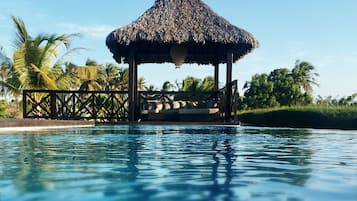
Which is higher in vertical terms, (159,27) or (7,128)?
(159,27)

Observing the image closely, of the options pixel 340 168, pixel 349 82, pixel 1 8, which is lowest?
pixel 340 168

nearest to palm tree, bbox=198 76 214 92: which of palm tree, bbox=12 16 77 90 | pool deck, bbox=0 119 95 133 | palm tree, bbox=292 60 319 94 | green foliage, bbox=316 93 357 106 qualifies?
green foliage, bbox=316 93 357 106

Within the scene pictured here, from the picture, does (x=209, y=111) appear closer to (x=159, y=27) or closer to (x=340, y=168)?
(x=159, y=27)

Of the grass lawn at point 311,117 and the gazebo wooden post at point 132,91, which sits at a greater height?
the gazebo wooden post at point 132,91

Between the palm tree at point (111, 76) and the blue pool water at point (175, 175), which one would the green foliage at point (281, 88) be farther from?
the blue pool water at point (175, 175)

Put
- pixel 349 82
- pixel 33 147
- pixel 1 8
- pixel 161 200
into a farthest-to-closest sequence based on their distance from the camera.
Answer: pixel 349 82 < pixel 1 8 < pixel 33 147 < pixel 161 200

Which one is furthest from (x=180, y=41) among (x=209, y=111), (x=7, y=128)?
(x=7, y=128)

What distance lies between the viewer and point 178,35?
36.7ft

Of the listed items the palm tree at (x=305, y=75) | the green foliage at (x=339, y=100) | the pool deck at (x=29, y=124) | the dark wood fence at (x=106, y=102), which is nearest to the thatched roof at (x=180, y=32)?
the dark wood fence at (x=106, y=102)

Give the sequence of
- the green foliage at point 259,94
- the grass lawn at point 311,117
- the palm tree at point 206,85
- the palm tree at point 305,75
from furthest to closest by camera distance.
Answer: the palm tree at point 305,75 → the green foliage at point 259,94 → the palm tree at point 206,85 → the grass lawn at point 311,117

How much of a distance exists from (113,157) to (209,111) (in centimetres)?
760

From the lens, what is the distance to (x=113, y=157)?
360 centimetres

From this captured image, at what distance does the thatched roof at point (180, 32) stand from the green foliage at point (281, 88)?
13.7 m

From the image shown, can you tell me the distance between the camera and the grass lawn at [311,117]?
1397 cm
